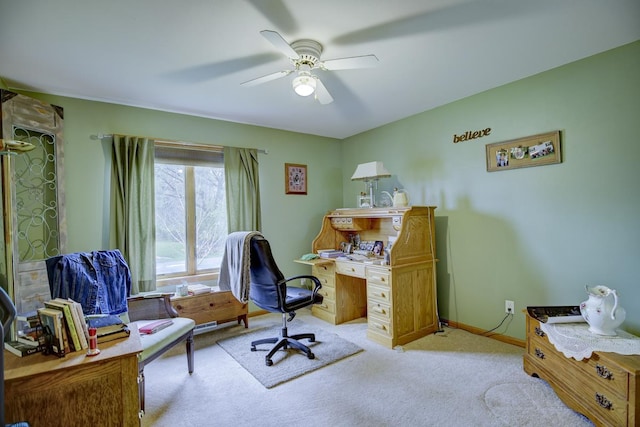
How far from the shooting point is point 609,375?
5.38ft

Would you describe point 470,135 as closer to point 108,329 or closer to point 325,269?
point 325,269

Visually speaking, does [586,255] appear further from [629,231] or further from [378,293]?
[378,293]

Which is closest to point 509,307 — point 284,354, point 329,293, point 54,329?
point 329,293

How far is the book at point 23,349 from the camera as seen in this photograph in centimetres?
140

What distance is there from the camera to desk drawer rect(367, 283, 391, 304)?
9.47ft

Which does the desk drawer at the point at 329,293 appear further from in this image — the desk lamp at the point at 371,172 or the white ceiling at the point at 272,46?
the white ceiling at the point at 272,46

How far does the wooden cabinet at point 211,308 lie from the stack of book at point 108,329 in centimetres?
126

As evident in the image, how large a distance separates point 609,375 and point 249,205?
340cm

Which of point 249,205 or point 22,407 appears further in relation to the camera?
point 249,205

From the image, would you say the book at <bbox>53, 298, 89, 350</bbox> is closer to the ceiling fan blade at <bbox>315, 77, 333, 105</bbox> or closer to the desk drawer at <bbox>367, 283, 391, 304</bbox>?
the ceiling fan blade at <bbox>315, 77, 333, 105</bbox>

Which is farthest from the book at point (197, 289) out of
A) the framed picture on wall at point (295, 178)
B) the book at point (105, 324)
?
the framed picture on wall at point (295, 178)

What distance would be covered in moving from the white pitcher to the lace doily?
0.05 metres

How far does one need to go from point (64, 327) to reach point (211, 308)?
6.14 ft

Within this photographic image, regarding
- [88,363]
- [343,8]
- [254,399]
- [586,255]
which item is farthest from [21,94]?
[586,255]
